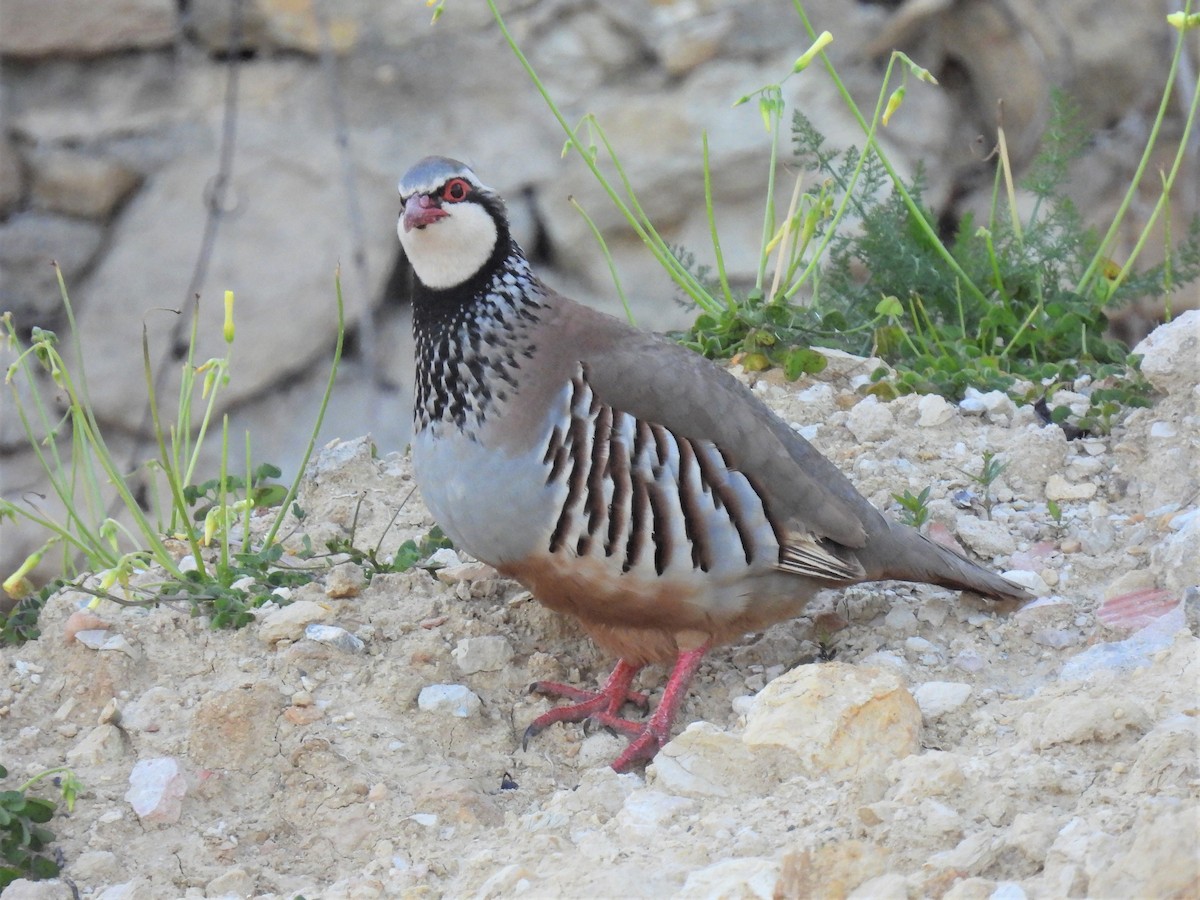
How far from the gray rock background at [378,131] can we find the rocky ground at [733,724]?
3.58 metres

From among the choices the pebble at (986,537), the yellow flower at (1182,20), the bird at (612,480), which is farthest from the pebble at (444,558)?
the yellow flower at (1182,20)

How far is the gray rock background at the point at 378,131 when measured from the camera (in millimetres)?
7395

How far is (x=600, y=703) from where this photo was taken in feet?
10.7

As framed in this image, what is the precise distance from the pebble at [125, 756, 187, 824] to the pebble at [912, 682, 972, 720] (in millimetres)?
1417

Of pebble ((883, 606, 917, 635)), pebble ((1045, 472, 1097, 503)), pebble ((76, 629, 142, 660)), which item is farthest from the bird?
pebble ((76, 629, 142, 660))

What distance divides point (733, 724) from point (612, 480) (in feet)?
1.79

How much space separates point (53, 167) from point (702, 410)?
5242mm

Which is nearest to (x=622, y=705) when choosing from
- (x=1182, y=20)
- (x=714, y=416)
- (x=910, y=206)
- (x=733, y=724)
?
(x=733, y=724)

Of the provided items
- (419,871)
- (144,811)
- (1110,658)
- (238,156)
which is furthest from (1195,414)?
(238,156)

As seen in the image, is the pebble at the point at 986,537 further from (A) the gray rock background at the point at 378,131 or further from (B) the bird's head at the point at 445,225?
(A) the gray rock background at the point at 378,131

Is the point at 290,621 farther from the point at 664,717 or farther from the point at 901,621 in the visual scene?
the point at 901,621

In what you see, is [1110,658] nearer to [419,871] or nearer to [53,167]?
[419,871]

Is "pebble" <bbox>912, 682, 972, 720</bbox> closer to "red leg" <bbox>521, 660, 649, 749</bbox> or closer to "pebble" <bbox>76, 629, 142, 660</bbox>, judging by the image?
"red leg" <bbox>521, 660, 649, 749</bbox>

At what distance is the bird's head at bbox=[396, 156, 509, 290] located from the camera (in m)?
3.27
